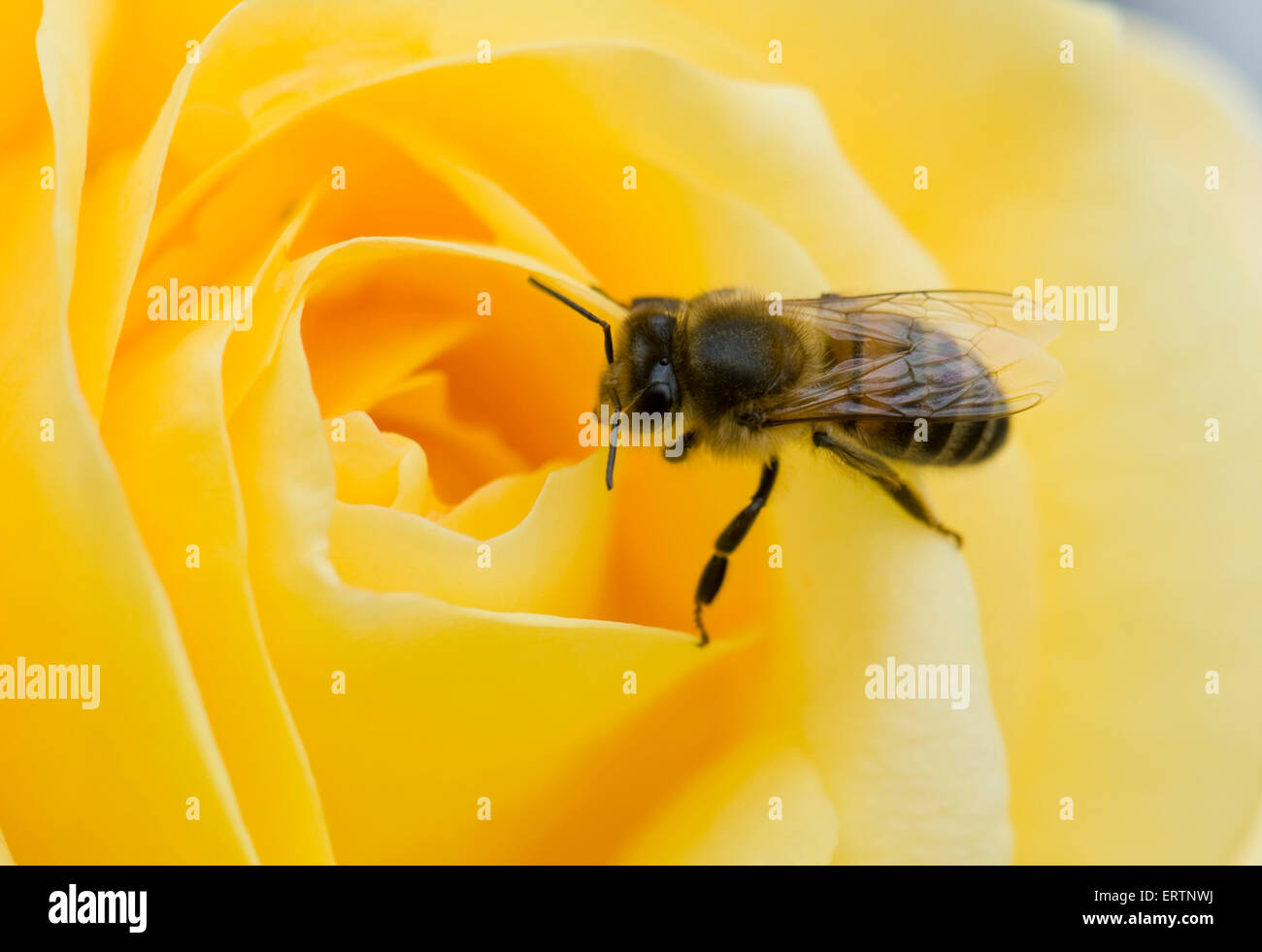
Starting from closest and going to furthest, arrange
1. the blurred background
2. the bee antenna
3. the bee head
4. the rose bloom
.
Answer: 1. the rose bloom
2. the bee antenna
3. the bee head
4. the blurred background

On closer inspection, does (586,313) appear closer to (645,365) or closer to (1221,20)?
(645,365)

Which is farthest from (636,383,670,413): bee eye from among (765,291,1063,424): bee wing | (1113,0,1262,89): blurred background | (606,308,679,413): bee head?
(1113,0,1262,89): blurred background

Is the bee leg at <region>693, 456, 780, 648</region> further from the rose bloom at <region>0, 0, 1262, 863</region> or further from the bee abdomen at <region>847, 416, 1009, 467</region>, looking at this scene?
the bee abdomen at <region>847, 416, 1009, 467</region>

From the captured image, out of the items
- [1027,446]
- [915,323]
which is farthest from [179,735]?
[915,323]

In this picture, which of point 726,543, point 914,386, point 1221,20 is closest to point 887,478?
point 726,543

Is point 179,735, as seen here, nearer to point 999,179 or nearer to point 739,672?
point 739,672

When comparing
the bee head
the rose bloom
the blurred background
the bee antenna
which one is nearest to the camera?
the rose bloom

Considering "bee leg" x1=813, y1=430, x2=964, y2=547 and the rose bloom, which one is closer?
the rose bloom

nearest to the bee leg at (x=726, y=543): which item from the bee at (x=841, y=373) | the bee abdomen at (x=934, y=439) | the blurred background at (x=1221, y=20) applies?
the bee at (x=841, y=373)
